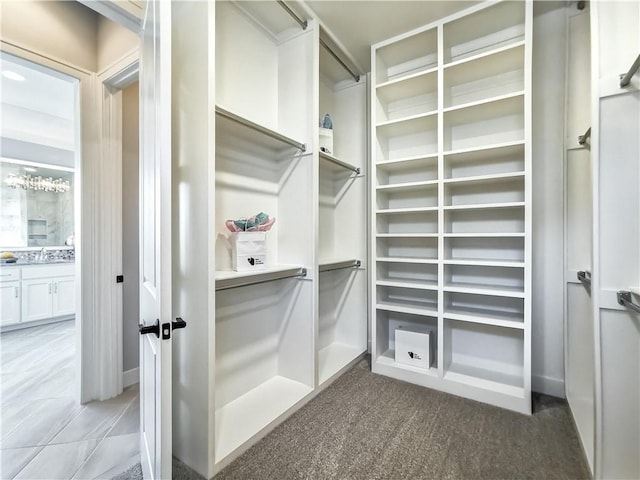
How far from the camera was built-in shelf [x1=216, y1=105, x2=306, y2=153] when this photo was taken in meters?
1.51

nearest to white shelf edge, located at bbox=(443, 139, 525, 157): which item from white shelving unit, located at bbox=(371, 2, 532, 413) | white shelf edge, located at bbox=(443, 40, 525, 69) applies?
white shelving unit, located at bbox=(371, 2, 532, 413)

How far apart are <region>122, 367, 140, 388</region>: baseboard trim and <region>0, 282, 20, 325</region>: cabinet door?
285 cm

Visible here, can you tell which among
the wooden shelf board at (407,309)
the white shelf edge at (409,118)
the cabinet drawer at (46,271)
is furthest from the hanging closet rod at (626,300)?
the cabinet drawer at (46,271)

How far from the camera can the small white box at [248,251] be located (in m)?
1.66

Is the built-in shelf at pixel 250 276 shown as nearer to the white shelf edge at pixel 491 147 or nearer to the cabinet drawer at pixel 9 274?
the white shelf edge at pixel 491 147

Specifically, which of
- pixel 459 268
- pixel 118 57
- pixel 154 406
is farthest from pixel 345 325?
pixel 118 57

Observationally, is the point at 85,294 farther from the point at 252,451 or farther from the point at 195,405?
the point at 252,451

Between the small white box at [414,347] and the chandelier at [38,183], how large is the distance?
5.50 m

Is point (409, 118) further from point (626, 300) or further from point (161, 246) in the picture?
point (161, 246)

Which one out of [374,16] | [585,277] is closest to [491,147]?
[585,277]

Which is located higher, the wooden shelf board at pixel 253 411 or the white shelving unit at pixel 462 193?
the white shelving unit at pixel 462 193

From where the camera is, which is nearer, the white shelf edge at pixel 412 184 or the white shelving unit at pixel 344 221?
the white shelf edge at pixel 412 184

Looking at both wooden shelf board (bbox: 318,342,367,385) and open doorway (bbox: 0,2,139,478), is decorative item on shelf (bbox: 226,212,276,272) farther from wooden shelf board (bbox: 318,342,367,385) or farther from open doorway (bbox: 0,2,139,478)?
open doorway (bbox: 0,2,139,478)

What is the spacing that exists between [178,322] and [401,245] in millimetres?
A: 1990
